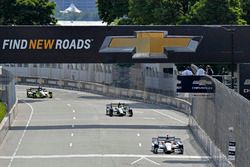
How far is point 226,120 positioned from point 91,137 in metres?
20.9

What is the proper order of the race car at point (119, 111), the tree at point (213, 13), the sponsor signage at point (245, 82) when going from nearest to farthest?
the sponsor signage at point (245, 82)
the race car at point (119, 111)
the tree at point (213, 13)

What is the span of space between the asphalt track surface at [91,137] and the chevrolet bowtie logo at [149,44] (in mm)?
5570

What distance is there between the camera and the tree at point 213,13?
9975cm

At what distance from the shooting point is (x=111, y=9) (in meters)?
133

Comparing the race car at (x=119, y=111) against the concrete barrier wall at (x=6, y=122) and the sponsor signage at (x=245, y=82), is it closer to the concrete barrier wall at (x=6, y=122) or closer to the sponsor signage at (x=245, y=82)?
the concrete barrier wall at (x=6, y=122)

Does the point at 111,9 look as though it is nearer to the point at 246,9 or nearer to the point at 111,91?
the point at 246,9

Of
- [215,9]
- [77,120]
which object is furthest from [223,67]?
[77,120]

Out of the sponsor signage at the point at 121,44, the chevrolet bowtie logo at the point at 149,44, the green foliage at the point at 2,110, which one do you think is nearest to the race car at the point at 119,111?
the green foliage at the point at 2,110

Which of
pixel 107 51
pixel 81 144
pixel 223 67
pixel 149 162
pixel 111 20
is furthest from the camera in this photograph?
pixel 111 20

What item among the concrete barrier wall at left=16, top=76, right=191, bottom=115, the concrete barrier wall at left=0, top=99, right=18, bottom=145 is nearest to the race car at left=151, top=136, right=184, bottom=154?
the concrete barrier wall at left=0, top=99, right=18, bottom=145

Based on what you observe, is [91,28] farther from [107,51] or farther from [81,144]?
[81,144]

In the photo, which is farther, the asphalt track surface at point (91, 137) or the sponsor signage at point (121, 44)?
the sponsor signage at point (121, 44)

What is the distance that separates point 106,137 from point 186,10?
4571 cm

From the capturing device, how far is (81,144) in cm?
5969
